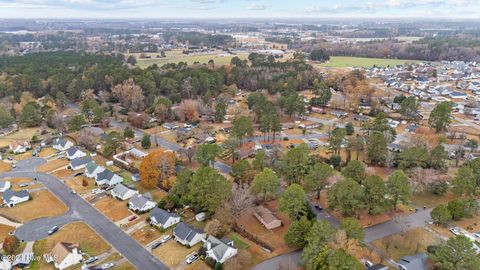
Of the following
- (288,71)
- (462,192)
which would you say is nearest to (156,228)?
(462,192)

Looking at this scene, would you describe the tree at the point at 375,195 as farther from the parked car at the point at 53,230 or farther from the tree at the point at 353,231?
the parked car at the point at 53,230

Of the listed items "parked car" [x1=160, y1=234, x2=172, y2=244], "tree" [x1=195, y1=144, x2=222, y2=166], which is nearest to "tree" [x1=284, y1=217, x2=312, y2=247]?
"parked car" [x1=160, y1=234, x2=172, y2=244]

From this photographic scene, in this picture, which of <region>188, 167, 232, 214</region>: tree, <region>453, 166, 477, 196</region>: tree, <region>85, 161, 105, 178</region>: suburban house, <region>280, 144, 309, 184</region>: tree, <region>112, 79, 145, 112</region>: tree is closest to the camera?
<region>188, 167, 232, 214</region>: tree

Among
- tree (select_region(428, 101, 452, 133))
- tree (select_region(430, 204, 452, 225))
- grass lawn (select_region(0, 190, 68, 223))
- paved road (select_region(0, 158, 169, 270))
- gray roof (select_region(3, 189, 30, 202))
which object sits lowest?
grass lawn (select_region(0, 190, 68, 223))

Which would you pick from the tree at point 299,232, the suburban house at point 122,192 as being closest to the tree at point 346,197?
the tree at point 299,232

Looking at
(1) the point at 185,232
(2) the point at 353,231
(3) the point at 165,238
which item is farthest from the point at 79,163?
(2) the point at 353,231

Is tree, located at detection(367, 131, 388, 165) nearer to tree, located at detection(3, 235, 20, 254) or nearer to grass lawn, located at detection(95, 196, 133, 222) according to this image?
grass lawn, located at detection(95, 196, 133, 222)

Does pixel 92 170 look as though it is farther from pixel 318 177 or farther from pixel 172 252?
pixel 318 177
